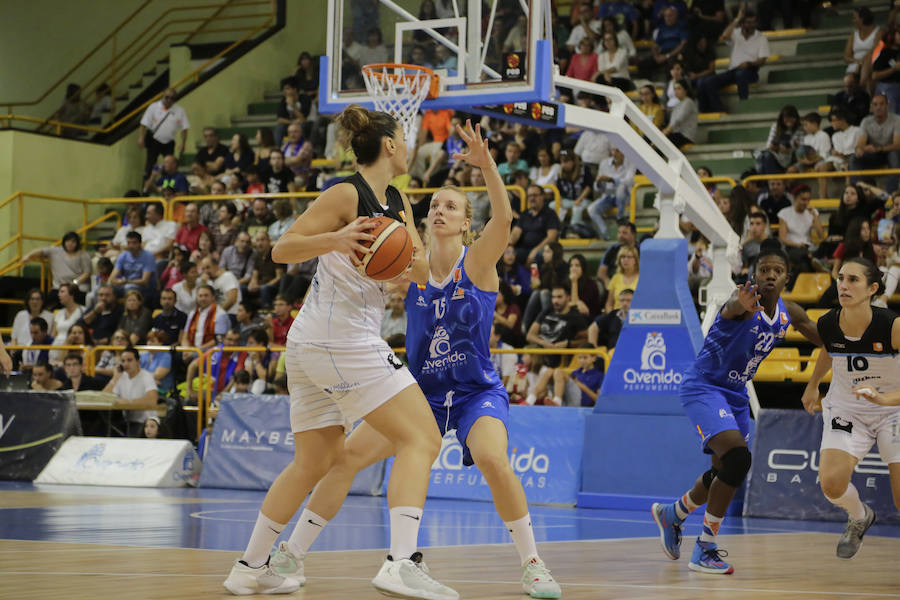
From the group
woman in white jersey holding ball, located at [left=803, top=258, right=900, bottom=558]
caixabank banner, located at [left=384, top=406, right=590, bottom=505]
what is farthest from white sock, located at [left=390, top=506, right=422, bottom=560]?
caixabank banner, located at [left=384, top=406, right=590, bottom=505]

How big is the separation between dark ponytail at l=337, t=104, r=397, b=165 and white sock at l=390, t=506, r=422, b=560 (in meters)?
1.54

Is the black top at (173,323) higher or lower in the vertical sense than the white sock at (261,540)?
higher

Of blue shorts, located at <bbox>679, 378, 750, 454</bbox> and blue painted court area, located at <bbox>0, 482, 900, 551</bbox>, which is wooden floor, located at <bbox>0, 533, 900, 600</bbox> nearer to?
blue painted court area, located at <bbox>0, 482, 900, 551</bbox>

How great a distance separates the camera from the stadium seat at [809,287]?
47.2ft

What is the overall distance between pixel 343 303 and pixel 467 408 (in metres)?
1.10

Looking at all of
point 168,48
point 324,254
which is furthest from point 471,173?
point 324,254

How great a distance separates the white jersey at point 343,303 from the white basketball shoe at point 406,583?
3.15 ft

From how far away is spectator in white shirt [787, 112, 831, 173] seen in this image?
16.1 metres

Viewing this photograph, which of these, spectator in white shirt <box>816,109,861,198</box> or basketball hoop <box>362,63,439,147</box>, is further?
spectator in white shirt <box>816,109,861,198</box>

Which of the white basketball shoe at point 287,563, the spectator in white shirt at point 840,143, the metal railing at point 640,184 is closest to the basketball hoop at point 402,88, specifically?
the white basketball shoe at point 287,563

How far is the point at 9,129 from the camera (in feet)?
70.5

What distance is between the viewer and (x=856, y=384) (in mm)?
7629

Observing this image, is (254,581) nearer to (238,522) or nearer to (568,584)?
(568,584)

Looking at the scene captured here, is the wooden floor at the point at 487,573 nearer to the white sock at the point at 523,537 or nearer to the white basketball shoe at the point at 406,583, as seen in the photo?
the white sock at the point at 523,537
